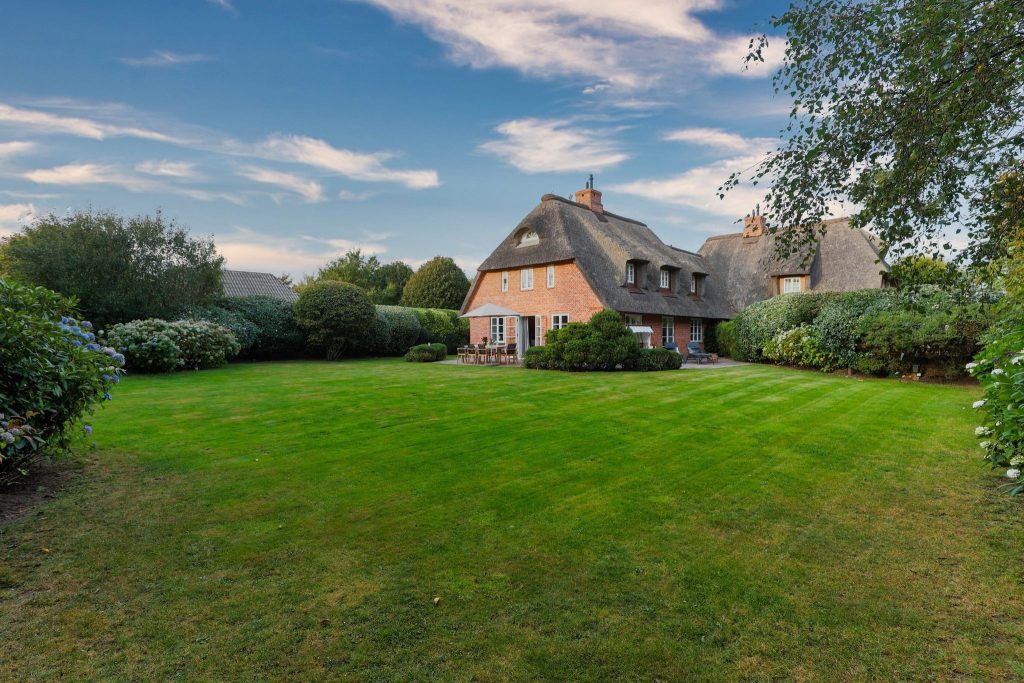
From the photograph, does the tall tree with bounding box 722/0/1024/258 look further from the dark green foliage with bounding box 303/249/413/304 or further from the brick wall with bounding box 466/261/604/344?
the dark green foliage with bounding box 303/249/413/304

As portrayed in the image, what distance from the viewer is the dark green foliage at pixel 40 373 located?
4.48m

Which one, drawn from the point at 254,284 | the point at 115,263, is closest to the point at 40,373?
the point at 115,263

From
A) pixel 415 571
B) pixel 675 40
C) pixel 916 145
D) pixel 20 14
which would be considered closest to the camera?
pixel 415 571

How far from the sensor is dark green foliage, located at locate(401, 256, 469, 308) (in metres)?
44.9

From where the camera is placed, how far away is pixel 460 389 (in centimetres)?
1187

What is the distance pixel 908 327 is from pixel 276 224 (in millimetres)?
23451

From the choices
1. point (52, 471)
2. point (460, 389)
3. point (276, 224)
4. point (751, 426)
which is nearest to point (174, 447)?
point (52, 471)

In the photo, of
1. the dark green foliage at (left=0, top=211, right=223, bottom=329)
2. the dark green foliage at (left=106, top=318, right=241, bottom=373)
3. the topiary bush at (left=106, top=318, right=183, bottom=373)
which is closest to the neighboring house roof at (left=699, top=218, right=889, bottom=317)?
the dark green foliage at (left=106, top=318, right=241, bottom=373)

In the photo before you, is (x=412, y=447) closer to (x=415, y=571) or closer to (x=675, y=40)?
(x=415, y=571)

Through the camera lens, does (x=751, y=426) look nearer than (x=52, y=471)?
No

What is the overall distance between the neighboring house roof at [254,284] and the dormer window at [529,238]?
61.9 ft

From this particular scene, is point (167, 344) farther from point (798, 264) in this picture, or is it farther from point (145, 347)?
point (798, 264)

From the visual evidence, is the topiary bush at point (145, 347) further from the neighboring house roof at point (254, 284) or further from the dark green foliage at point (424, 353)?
the neighboring house roof at point (254, 284)

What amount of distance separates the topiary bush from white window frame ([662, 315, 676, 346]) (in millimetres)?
20534
